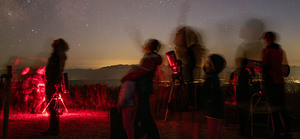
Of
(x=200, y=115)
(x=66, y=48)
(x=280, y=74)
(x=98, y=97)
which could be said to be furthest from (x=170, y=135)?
(x=98, y=97)

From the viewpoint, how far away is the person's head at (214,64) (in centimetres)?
358

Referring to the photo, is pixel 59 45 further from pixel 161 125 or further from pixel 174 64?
pixel 161 125

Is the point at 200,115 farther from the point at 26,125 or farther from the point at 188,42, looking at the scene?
the point at 26,125

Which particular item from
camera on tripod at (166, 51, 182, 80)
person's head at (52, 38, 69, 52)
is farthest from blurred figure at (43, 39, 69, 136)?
camera on tripod at (166, 51, 182, 80)

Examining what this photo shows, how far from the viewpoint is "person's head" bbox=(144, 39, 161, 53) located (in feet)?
14.2

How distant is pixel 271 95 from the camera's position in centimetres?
475

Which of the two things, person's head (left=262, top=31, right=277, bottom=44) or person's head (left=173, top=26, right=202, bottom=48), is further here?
person's head (left=173, top=26, right=202, bottom=48)

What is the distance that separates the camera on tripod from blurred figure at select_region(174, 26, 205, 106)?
9.1 inches

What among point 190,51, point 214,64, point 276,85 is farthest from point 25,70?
point 276,85

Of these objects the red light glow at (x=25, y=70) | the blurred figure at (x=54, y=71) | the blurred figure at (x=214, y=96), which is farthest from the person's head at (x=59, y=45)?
the red light glow at (x=25, y=70)

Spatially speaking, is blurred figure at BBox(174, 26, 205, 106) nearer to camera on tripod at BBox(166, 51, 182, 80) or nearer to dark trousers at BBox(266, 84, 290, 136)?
camera on tripod at BBox(166, 51, 182, 80)

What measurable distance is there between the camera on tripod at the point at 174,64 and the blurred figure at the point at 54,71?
8.11ft

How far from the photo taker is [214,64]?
3578 millimetres

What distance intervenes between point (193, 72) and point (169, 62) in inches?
60.1
